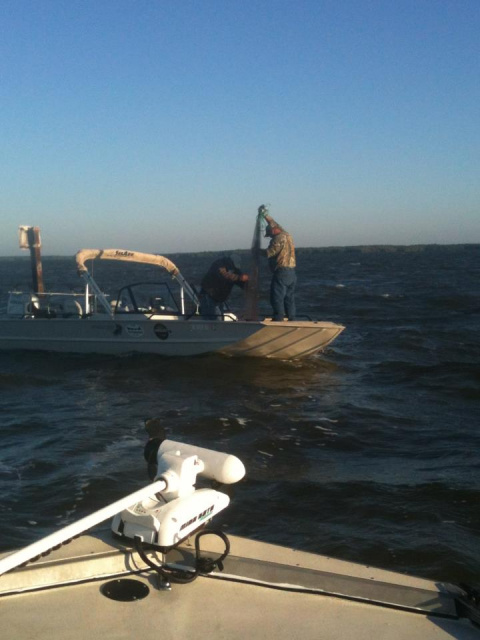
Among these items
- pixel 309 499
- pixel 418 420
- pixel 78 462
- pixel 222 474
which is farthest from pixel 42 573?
pixel 418 420

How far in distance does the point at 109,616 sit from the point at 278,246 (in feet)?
34.0

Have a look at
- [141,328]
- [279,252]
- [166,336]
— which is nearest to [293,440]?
[279,252]

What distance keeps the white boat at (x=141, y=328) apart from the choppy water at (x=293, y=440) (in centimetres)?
32

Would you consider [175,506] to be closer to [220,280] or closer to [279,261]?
[279,261]

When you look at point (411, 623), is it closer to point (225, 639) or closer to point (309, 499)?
point (225, 639)

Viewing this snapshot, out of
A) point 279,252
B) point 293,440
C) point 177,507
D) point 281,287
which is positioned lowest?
point 293,440

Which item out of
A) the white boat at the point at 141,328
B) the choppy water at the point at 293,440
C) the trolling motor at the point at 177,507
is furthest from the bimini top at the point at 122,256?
the trolling motor at the point at 177,507

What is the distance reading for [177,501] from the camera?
3219mm

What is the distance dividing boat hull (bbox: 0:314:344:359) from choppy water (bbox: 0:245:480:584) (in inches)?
11.2

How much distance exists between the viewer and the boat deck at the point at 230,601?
2775mm

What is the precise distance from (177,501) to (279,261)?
386 inches

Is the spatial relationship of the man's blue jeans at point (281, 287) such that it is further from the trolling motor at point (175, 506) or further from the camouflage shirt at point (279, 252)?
the trolling motor at point (175, 506)

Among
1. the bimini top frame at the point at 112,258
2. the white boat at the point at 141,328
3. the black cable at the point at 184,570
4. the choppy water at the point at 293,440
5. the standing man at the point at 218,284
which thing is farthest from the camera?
the bimini top frame at the point at 112,258

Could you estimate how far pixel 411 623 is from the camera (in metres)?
2.91
